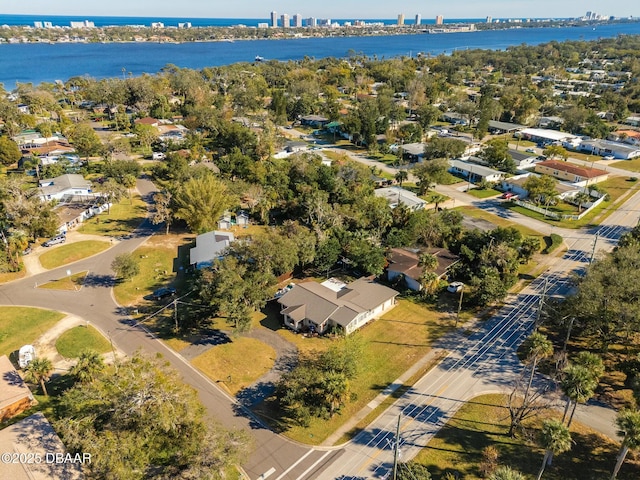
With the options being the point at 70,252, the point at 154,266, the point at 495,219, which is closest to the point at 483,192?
the point at 495,219

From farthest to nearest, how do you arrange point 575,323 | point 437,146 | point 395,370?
point 437,146
point 575,323
point 395,370

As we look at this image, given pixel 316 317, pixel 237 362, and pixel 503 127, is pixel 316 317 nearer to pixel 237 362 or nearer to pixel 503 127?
pixel 237 362

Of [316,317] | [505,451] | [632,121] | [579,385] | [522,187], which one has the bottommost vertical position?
[505,451]

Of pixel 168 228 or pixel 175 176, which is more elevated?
pixel 175 176

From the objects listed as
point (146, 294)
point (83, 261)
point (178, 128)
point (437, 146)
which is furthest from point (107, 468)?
point (178, 128)

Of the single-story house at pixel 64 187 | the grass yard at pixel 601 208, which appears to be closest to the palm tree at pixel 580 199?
the grass yard at pixel 601 208

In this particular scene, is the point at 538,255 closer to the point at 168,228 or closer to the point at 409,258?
the point at 409,258

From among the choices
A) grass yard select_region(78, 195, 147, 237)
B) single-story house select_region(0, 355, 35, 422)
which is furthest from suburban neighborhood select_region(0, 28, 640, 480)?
grass yard select_region(78, 195, 147, 237)

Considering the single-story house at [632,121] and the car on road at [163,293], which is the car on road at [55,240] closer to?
the car on road at [163,293]
